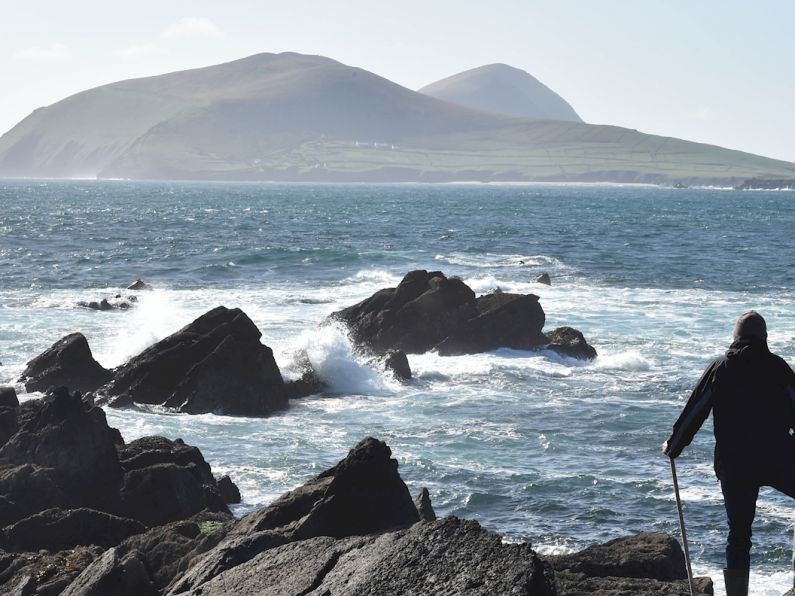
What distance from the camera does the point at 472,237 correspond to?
78375mm

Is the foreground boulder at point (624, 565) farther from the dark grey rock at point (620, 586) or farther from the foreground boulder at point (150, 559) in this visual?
the foreground boulder at point (150, 559)

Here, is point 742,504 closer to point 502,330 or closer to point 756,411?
point 756,411

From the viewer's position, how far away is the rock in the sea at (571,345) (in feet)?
102

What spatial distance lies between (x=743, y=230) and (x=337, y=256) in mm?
45308

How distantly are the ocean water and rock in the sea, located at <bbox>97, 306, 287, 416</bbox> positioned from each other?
29.7 inches

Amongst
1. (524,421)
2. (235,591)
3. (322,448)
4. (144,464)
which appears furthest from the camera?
(524,421)

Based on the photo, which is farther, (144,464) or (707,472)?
(707,472)

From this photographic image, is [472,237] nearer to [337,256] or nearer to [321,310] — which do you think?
[337,256]

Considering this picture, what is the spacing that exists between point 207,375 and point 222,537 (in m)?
12.8

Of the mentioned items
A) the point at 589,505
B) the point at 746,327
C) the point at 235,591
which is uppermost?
the point at 746,327

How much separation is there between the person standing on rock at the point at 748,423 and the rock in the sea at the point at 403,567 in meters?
1.35

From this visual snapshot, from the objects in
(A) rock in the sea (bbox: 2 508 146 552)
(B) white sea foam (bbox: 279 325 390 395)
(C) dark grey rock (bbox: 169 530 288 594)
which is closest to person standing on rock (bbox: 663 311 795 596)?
(C) dark grey rock (bbox: 169 530 288 594)

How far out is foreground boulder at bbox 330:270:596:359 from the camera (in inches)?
1225

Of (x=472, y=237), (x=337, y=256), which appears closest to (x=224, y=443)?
(x=337, y=256)
